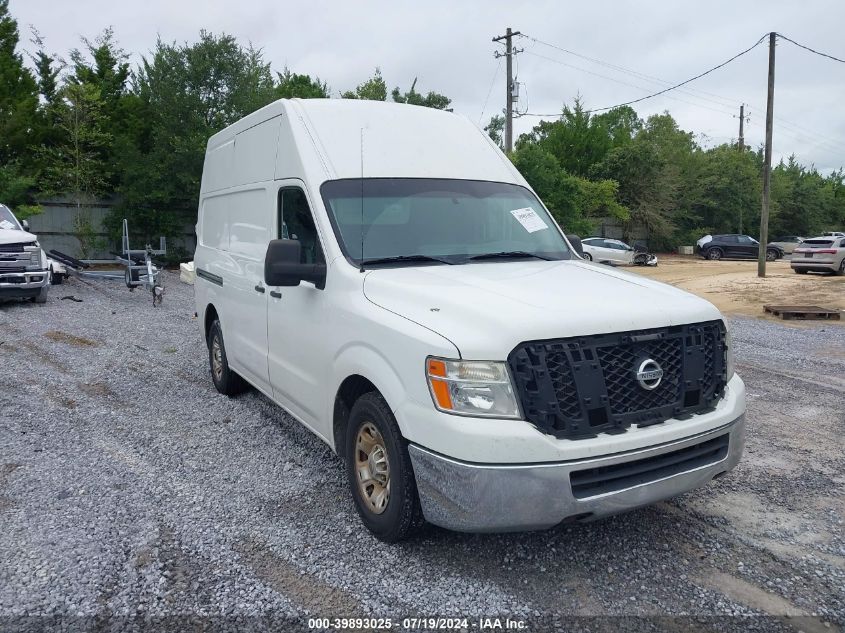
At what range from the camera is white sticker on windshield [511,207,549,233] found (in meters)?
4.72

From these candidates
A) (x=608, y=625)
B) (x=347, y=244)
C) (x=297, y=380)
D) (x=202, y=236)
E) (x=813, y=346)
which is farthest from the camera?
(x=813, y=346)

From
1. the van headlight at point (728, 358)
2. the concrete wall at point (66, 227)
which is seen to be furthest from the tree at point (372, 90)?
the van headlight at point (728, 358)

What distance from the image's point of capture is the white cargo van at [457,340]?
2.97 m

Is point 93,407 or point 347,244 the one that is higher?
point 347,244

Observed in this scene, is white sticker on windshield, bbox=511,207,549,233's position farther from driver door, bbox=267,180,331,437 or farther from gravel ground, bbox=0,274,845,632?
gravel ground, bbox=0,274,845,632

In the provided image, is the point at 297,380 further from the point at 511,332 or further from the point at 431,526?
the point at 511,332

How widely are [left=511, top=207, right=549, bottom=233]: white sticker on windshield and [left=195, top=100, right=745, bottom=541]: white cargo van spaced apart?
2 centimetres

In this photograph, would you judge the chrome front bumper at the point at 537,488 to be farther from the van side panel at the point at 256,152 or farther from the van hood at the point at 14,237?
the van hood at the point at 14,237

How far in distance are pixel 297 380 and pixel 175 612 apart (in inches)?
69.0

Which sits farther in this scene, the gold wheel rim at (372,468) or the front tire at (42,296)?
the front tire at (42,296)

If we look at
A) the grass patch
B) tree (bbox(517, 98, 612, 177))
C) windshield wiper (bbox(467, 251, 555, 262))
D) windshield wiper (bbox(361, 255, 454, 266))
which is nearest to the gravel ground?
windshield wiper (bbox(361, 255, 454, 266))

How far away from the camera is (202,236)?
7113 millimetres

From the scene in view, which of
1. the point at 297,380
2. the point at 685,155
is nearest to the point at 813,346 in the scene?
the point at 297,380

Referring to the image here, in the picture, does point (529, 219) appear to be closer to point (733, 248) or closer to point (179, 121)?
point (179, 121)
